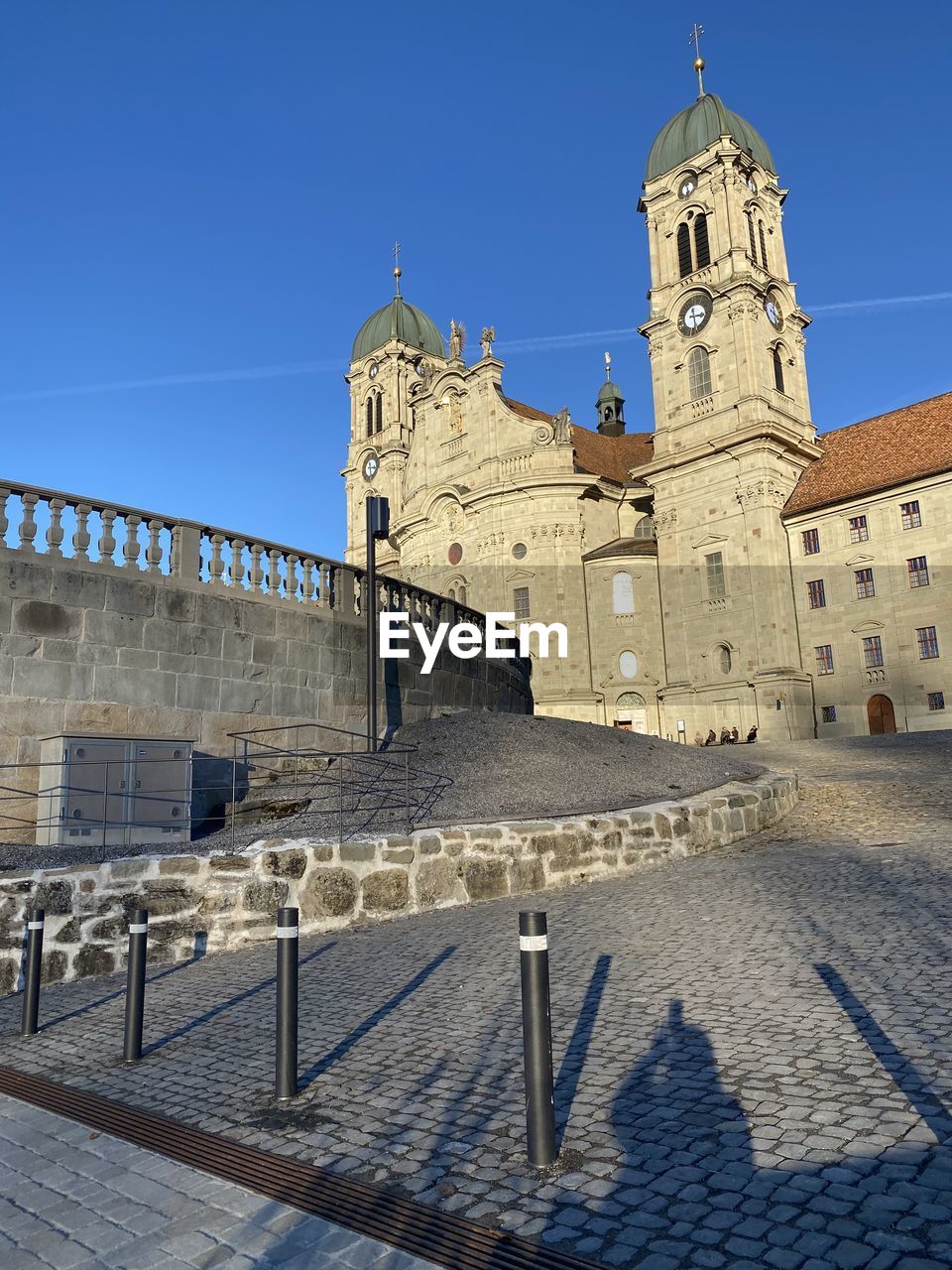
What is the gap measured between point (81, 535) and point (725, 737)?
34.9 metres

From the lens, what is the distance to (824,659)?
4269cm

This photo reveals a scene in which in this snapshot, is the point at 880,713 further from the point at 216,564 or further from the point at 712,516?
the point at 216,564

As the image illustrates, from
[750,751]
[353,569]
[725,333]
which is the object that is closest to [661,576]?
[725,333]

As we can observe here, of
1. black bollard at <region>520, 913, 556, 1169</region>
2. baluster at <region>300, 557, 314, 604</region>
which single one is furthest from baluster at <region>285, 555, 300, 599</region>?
black bollard at <region>520, 913, 556, 1169</region>

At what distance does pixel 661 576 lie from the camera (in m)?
48.0

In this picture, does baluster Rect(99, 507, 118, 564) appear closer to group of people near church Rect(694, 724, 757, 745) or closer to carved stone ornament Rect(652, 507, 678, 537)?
group of people near church Rect(694, 724, 757, 745)

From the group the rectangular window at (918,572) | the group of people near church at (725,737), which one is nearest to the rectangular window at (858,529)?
the rectangular window at (918,572)

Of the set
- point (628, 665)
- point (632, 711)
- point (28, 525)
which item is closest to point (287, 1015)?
point (28, 525)

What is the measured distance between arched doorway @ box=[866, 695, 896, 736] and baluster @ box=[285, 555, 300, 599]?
1302 inches

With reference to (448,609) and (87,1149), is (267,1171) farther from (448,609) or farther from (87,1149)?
(448,609)

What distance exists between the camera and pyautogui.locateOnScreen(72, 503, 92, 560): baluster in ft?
40.7

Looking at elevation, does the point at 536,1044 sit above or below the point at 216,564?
below

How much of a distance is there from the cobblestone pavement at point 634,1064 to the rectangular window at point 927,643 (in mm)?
32964

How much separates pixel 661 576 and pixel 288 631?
Result: 35622 mm
